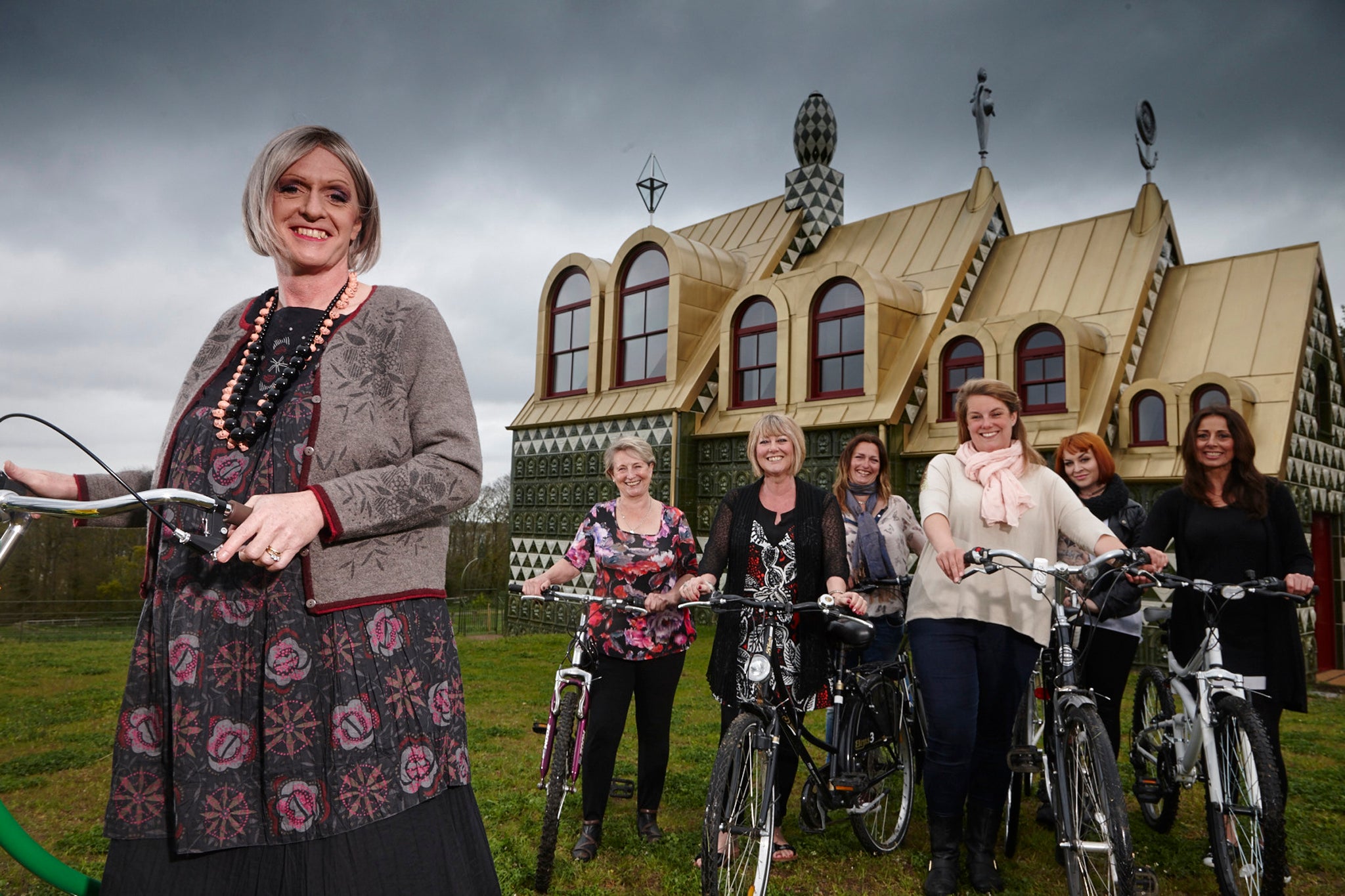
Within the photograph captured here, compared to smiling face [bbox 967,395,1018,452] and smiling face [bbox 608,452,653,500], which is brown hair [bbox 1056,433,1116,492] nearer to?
smiling face [bbox 967,395,1018,452]

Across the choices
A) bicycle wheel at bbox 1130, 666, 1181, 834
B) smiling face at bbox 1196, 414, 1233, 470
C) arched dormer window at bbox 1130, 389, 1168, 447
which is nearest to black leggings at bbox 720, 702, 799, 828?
bicycle wheel at bbox 1130, 666, 1181, 834

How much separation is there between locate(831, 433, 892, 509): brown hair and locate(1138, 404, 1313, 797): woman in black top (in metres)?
1.71

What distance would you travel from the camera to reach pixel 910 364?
40.0ft

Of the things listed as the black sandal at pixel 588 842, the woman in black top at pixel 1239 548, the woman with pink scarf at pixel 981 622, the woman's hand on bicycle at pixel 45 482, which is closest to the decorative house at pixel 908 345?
the woman in black top at pixel 1239 548

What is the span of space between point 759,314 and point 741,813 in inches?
418

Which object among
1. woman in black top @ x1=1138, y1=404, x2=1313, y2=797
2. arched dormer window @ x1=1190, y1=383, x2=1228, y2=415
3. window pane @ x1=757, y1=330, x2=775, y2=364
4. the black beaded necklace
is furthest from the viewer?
window pane @ x1=757, y1=330, x2=775, y2=364

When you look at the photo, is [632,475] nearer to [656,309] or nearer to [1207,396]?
[1207,396]

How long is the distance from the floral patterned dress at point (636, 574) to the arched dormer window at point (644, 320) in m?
9.54

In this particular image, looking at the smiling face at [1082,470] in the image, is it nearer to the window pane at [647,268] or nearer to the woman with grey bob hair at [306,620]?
the woman with grey bob hair at [306,620]

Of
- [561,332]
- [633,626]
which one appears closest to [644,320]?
[561,332]

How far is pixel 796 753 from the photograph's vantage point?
4262 millimetres

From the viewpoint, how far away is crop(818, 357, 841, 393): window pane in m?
12.7

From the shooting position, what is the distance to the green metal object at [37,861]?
1503mm

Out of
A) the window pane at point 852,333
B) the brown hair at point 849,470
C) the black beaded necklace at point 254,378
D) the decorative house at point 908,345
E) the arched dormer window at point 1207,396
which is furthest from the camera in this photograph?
the window pane at point 852,333
